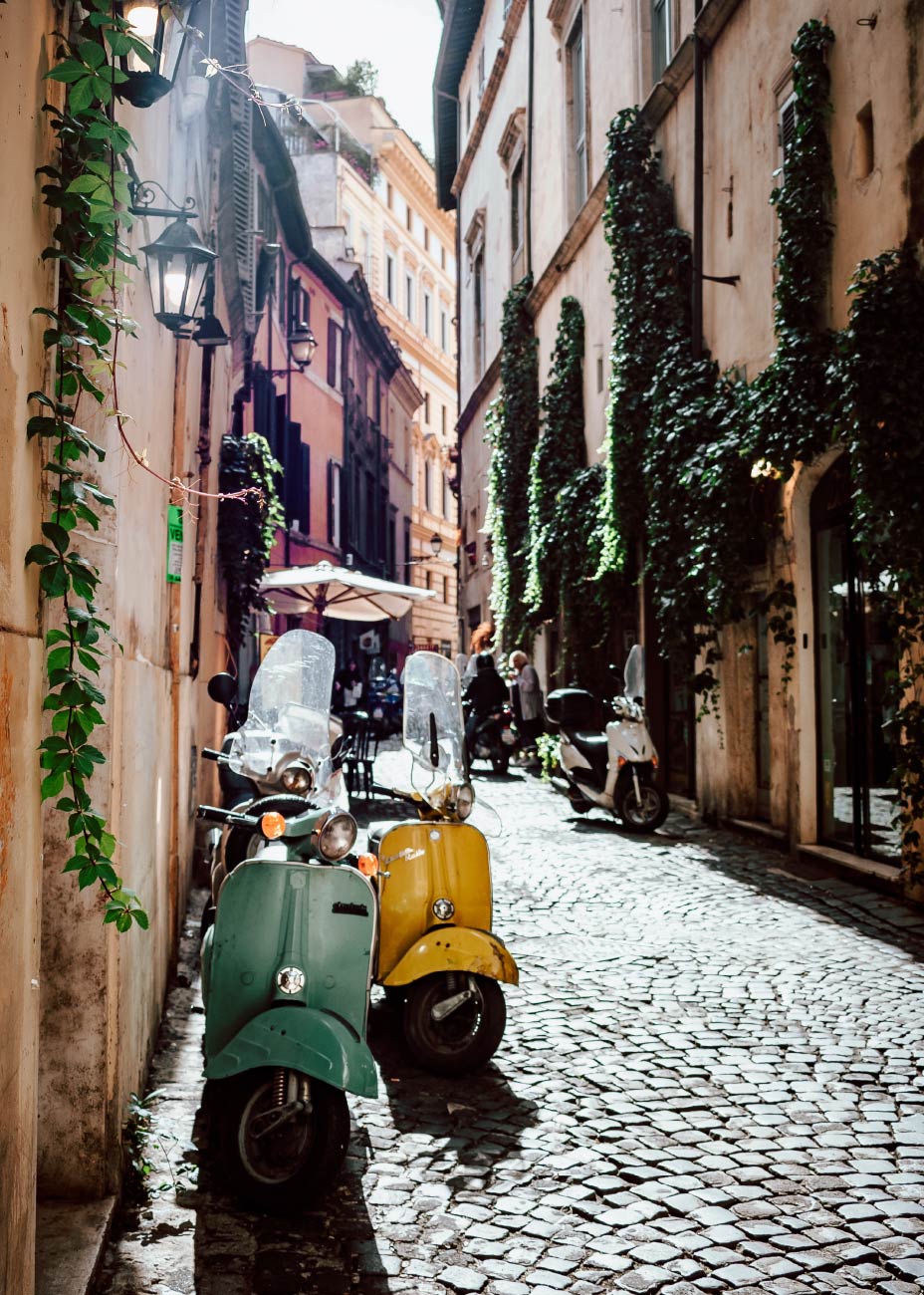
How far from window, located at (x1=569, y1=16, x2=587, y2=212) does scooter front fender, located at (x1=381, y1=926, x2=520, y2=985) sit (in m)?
15.0

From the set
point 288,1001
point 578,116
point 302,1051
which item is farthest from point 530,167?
point 302,1051

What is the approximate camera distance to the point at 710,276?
1143 cm

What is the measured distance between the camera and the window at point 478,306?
27.9 meters

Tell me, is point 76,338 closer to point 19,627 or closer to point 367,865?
point 19,627

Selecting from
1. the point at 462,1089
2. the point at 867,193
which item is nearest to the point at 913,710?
the point at 867,193

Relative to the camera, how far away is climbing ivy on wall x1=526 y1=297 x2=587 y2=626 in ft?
56.2

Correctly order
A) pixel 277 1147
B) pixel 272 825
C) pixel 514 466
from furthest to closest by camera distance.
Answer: pixel 514 466 < pixel 272 825 < pixel 277 1147

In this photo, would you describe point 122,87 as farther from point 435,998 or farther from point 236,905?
point 435,998

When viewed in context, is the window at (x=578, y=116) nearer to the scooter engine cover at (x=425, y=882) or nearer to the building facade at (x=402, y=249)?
the scooter engine cover at (x=425, y=882)

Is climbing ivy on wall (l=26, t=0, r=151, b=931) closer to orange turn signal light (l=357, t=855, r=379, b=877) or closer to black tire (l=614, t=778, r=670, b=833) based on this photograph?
orange turn signal light (l=357, t=855, r=379, b=877)

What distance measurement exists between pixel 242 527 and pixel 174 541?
217 inches

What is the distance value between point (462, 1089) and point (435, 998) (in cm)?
37

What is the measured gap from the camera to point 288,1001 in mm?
3965

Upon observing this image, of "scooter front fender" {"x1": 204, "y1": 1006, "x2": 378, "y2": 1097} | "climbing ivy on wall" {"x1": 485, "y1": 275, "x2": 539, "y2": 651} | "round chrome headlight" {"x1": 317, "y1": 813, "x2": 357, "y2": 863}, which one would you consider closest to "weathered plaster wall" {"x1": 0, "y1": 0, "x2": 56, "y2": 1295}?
"scooter front fender" {"x1": 204, "y1": 1006, "x2": 378, "y2": 1097}
